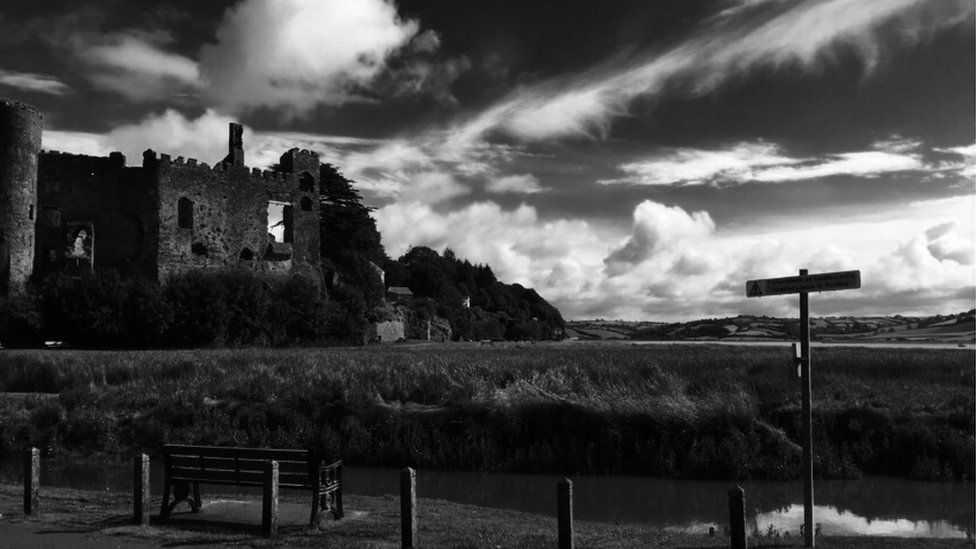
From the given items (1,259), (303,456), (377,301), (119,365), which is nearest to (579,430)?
(303,456)

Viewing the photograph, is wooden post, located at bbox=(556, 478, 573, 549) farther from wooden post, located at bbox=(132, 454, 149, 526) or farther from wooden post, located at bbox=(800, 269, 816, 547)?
wooden post, located at bbox=(132, 454, 149, 526)

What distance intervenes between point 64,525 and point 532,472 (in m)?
10.7

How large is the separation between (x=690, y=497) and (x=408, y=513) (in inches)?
323

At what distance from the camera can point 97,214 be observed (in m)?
47.0

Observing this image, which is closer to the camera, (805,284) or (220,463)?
(805,284)

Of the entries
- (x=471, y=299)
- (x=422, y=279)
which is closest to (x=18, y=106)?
(x=422, y=279)

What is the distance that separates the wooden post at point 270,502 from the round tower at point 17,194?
38.8m

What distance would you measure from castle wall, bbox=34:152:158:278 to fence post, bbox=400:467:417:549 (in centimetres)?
4146

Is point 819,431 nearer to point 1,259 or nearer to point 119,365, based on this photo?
point 119,365

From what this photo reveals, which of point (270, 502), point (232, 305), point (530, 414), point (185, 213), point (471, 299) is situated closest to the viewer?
point (270, 502)

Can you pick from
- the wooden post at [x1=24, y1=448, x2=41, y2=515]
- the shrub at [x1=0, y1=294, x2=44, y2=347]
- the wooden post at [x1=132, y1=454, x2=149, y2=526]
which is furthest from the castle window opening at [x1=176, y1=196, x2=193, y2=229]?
the wooden post at [x1=132, y1=454, x2=149, y2=526]

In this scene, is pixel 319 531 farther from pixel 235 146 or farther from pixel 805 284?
pixel 235 146

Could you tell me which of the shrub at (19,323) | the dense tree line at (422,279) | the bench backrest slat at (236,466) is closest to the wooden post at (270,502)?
the bench backrest slat at (236,466)

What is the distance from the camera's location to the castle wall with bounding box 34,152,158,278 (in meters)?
45.5
